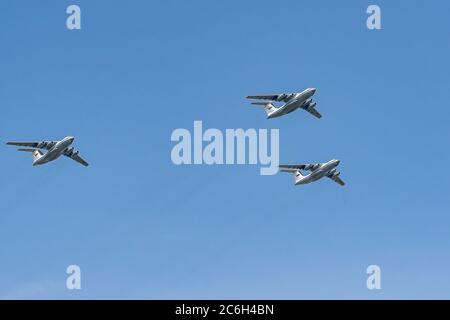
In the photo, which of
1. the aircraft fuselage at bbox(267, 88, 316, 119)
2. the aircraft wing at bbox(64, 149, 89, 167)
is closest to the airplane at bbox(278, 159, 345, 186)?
the aircraft fuselage at bbox(267, 88, 316, 119)

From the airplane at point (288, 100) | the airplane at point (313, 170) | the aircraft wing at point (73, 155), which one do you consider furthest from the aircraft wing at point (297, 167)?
the aircraft wing at point (73, 155)

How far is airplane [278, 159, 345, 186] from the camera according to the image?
133m

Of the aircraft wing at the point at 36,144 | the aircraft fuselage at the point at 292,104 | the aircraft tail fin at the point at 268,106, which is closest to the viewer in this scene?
the aircraft wing at the point at 36,144

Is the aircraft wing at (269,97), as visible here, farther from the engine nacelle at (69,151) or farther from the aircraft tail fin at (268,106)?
the engine nacelle at (69,151)

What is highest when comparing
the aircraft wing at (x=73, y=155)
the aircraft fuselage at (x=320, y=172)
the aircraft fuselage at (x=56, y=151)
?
the aircraft wing at (x=73, y=155)

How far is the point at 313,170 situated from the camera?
13638 centimetres

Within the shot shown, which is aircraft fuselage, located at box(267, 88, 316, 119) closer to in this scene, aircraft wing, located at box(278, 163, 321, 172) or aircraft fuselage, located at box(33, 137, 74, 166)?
aircraft wing, located at box(278, 163, 321, 172)

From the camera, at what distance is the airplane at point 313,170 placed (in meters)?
133

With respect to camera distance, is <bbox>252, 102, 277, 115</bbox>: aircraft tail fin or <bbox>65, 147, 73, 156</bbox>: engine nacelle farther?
<bbox>65, 147, 73, 156</bbox>: engine nacelle

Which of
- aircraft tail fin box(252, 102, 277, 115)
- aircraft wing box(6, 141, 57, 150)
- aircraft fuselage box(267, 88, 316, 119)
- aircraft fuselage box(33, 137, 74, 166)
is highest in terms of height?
aircraft tail fin box(252, 102, 277, 115)
